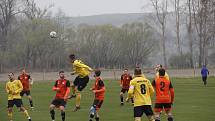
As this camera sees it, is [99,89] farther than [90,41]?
No

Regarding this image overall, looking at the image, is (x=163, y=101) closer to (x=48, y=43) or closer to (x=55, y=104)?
(x=55, y=104)

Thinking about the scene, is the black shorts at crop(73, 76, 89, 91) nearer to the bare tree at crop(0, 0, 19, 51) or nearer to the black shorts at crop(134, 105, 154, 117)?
the black shorts at crop(134, 105, 154, 117)

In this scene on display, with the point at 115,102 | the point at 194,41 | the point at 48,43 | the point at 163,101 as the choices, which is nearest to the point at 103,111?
the point at 115,102

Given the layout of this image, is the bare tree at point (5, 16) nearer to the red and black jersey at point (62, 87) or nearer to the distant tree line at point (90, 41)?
the distant tree line at point (90, 41)

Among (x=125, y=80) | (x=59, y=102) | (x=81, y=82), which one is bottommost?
(x=59, y=102)

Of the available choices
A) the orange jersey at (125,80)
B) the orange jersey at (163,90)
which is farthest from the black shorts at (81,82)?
the orange jersey at (125,80)

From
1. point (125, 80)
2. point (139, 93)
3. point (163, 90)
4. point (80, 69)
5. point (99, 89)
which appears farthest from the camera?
point (125, 80)

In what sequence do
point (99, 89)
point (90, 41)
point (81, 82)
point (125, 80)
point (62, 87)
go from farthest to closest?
point (90, 41)
point (125, 80)
point (81, 82)
point (99, 89)
point (62, 87)

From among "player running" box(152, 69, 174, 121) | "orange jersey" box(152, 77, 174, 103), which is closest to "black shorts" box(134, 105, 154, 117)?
"player running" box(152, 69, 174, 121)

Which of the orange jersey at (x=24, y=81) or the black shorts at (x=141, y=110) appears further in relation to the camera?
the orange jersey at (x=24, y=81)

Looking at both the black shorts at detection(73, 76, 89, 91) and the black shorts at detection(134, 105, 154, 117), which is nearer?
the black shorts at detection(134, 105, 154, 117)

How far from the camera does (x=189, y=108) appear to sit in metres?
24.1

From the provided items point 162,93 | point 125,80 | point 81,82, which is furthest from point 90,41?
point 162,93

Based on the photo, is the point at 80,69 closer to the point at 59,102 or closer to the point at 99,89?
the point at 99,89
